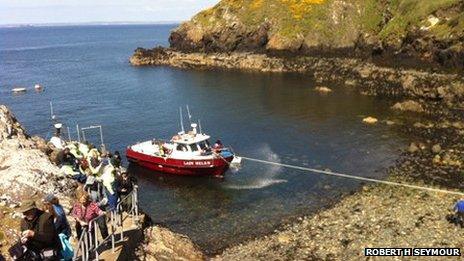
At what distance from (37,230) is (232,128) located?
4624 centimetres

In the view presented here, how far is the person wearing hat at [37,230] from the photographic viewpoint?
1309 centimetres

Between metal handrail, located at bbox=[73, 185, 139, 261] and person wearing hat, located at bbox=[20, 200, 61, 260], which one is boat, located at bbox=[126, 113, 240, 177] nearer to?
metal handrail, located at bbox=[73, 185, 139, 261]

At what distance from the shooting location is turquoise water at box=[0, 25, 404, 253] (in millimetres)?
35656

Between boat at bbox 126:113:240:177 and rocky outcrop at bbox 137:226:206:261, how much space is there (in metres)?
14.4

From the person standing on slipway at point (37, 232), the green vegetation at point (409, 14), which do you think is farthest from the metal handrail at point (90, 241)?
the green vegetation at point (409, 14)

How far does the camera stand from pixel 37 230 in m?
13.2

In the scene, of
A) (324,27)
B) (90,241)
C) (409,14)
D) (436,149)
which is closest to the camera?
(90,241)

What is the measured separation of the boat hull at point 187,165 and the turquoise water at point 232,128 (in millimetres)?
703

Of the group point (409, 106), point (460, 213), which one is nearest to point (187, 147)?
point (460, 213)

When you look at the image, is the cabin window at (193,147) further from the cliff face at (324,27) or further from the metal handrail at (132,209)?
the cliff face at (324,27)

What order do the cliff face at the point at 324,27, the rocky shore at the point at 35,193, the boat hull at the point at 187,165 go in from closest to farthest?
the rocky shore at the point at 35,193 → the boat hull at the point at 187,165 → the cliff face at the point at 324,27

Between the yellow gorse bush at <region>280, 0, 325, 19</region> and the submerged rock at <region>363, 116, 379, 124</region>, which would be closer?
the submerged rock at <region>363, 116, 379, 124</region>

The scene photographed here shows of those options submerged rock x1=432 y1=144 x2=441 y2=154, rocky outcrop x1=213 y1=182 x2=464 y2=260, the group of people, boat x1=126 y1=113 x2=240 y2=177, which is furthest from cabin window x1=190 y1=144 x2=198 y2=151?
submerged rock x1=432 y1=144 x2=441 y2=154

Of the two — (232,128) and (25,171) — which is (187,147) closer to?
(232,128)
